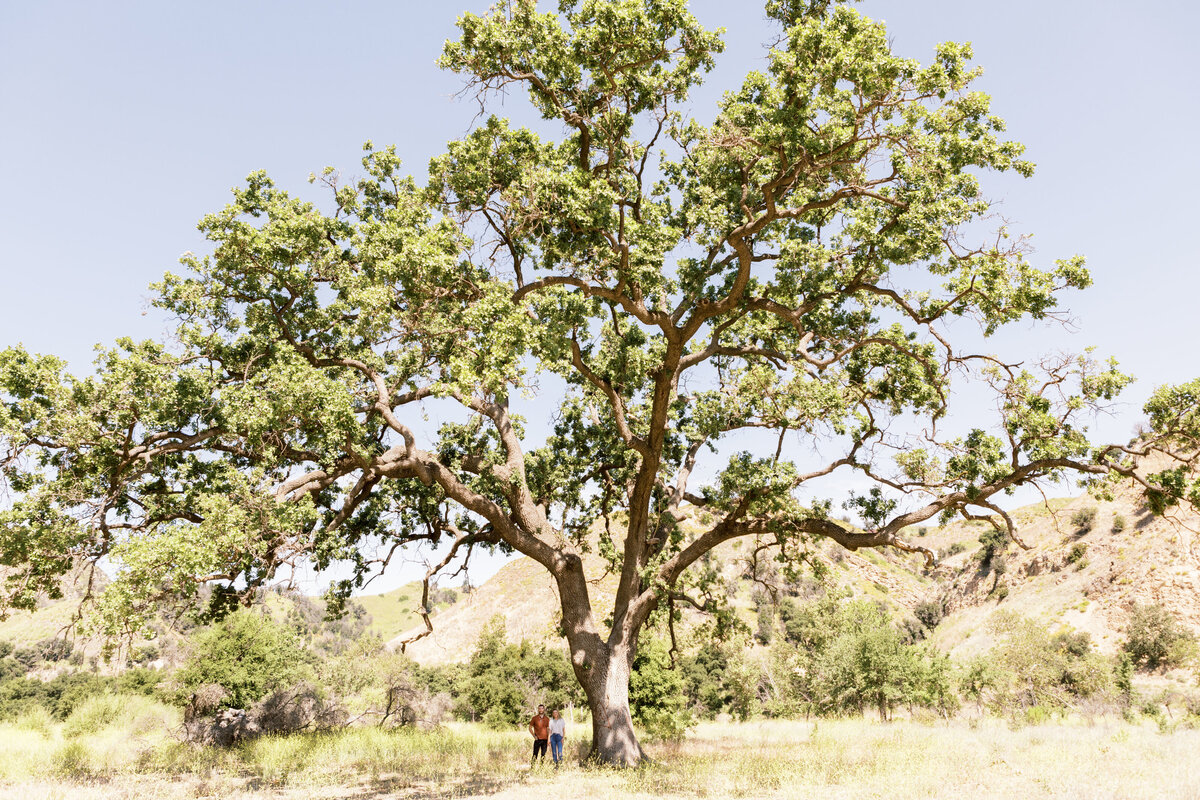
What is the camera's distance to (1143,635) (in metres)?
39.3

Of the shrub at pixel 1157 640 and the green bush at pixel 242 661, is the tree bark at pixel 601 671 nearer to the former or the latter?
the green bush at pixel 242 661

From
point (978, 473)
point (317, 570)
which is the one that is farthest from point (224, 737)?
point (978, 473)

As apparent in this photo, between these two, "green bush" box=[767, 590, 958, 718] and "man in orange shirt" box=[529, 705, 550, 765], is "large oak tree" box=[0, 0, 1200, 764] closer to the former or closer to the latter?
"man in orange shirt" box=[529, 705, 550, 765]

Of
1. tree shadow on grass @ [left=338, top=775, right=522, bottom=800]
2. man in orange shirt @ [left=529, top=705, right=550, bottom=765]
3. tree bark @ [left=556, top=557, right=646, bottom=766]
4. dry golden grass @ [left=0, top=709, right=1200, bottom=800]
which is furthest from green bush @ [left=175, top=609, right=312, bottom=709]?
tree bark @ [left=556, top=557, right=646, bottom=766]

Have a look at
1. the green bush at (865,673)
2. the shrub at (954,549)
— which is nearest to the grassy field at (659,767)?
the green bush at (865,673)

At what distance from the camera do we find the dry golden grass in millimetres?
10594

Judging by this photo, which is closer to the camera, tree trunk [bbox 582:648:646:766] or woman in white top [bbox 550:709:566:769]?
tree trunk [bbox 582:648:646:766]

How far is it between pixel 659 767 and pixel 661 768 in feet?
0.32

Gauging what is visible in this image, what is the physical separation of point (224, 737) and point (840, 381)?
2160 cm

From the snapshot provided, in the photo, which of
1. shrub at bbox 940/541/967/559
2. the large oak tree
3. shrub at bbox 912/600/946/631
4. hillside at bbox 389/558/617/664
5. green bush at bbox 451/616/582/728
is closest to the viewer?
the large oak tree

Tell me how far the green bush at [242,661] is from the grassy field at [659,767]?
72.4 inches

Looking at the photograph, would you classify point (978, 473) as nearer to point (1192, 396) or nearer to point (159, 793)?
point (1192, 396)

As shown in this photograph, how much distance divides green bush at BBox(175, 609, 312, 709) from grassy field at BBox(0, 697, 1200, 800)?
6.03 ft

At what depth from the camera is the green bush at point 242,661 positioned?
2170 cm
